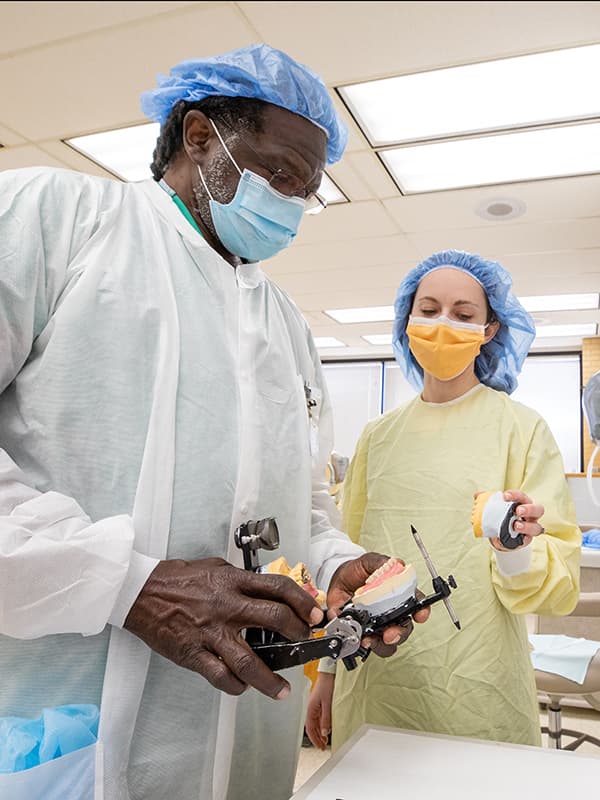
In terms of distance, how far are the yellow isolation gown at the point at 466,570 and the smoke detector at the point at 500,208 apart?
298cm

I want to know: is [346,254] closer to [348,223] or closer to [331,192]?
[348,223]

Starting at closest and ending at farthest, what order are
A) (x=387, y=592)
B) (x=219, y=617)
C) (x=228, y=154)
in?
1. (x=219, y=617)
2. (x=387, y=592)
3. (x=228, y=154)

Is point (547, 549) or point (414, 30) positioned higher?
point (414, 30)

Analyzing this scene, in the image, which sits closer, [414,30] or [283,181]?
[283,181]

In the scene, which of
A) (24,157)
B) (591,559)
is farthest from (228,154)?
(591,559)

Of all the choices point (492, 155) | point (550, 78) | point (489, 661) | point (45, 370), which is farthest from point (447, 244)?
point (45, 370)

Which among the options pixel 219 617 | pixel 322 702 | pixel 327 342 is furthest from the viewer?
pixel 327 342

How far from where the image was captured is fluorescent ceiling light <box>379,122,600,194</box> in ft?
11.4

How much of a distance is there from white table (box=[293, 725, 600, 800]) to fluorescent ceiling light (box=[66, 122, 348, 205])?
2.83 meters

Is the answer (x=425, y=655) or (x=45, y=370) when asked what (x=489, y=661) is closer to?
(x=425, y=655)

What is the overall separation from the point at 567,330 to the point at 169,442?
783 centimetres

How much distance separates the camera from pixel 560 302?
22.2 feet

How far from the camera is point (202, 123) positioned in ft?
4.12

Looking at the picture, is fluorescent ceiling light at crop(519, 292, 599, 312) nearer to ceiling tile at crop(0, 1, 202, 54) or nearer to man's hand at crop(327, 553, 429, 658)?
ceiling tile at crop(0, 1, 202, 54)
